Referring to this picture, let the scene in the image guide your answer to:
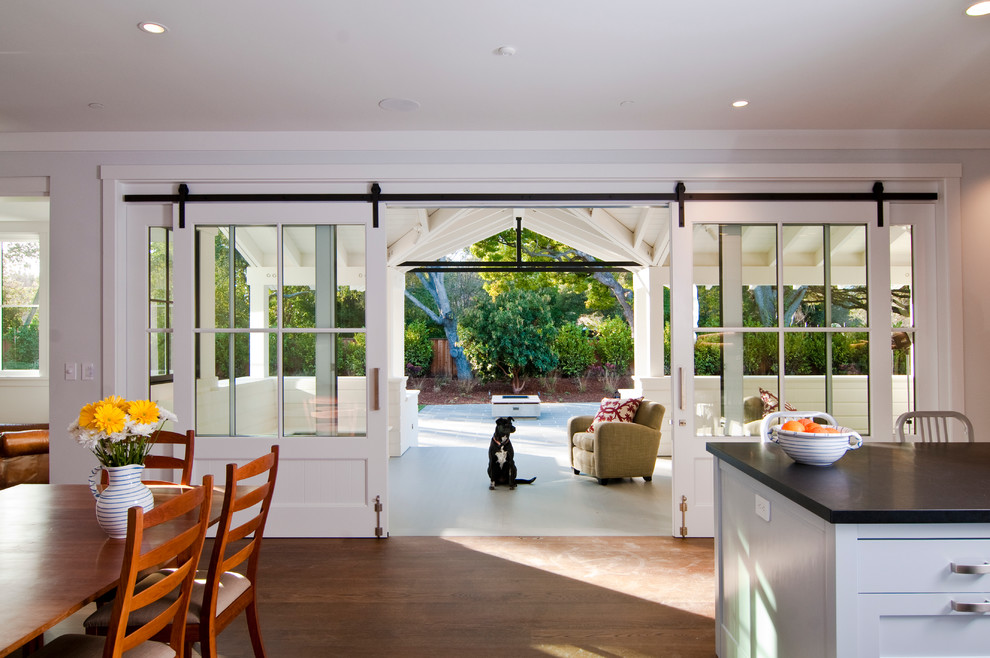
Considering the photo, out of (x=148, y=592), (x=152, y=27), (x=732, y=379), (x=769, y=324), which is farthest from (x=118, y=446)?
(x=769, y=324)

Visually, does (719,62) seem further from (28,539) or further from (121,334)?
(121,334)

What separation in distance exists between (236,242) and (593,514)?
3.03 metres

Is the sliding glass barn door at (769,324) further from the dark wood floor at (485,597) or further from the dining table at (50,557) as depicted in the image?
the dining table at (50,557)

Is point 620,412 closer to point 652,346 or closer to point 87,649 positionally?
point 652,346

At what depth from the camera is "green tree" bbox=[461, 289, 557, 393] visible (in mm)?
14734

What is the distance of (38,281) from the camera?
6.82m

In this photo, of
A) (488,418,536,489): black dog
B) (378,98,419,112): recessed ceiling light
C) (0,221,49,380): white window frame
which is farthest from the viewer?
(0,221,49,380): white window frame

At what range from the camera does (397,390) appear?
21.6 ft

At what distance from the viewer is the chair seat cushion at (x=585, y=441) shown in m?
5.48

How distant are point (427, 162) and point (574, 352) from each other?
36.6ft

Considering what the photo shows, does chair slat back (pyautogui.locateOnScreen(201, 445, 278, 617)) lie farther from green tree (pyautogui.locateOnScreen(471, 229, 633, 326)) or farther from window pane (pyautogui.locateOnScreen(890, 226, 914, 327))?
green tree (pyautogui.locateOnScreen(471, 229, 633, 326))

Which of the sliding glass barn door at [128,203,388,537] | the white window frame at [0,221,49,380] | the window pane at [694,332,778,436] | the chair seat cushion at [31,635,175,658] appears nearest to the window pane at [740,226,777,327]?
the window pane at [694,332,778,436]

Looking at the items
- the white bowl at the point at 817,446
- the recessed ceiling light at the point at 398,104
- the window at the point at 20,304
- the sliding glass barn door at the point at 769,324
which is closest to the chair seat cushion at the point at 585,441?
the sliding glass barn door at the point at 769,324

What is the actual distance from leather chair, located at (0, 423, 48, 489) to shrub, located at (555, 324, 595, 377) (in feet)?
37.4
